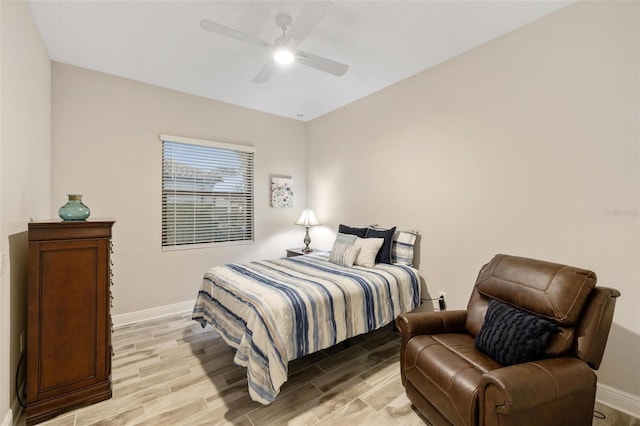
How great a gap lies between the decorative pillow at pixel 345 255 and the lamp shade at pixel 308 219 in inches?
48.0

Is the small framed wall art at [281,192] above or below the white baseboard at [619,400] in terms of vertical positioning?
above

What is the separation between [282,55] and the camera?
87.0 inches

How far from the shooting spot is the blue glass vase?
200 centimetres

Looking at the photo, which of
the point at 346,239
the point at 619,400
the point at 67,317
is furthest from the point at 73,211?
the point at 619,400

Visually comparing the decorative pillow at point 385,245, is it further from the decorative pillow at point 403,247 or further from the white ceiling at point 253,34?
the white ceiling at point 253,34

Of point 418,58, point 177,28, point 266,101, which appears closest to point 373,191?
point 418,58

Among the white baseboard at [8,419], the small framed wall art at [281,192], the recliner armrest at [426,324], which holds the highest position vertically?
the small framed wall art at [281,192]

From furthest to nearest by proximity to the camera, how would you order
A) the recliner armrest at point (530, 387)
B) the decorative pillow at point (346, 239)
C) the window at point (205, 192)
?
the window at point (205, 192) → the decorative pillow at point (346, 239) → the recliner armrest at point (530, 387)

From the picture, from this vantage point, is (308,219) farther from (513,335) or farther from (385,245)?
(513,335)

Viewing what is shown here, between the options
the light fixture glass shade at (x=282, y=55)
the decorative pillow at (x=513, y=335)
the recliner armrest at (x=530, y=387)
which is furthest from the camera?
the light fixture glass shade at (x=282, y=55)

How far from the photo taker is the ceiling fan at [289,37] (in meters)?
1.88

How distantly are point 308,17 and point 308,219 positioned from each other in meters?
2.98

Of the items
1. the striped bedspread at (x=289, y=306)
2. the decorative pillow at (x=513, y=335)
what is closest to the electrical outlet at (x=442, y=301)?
the striped bedspread at (x=289, y=306)

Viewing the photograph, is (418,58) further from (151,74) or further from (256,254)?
(256,254)
